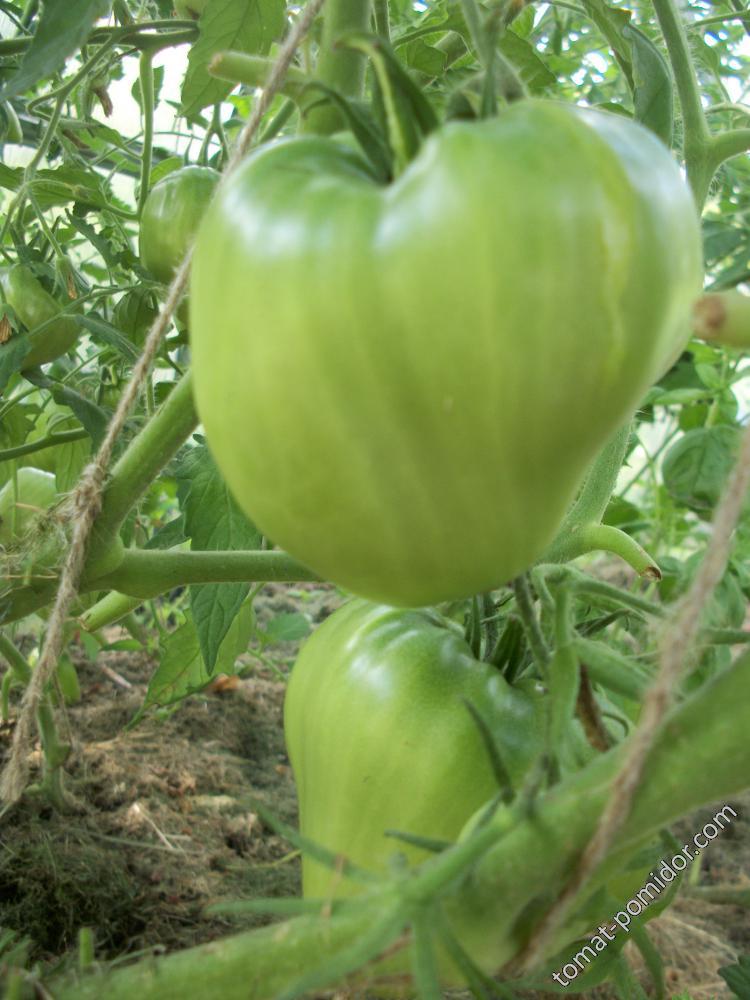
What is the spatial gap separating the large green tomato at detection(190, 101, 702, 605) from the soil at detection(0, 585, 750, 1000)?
17.1 inches

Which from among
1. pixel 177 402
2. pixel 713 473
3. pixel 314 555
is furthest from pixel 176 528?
pixel 713 473

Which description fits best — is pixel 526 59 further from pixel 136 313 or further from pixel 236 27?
pixel 136 313

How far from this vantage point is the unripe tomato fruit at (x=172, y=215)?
83 cm

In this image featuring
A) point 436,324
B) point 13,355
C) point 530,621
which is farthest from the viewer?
point 13,355

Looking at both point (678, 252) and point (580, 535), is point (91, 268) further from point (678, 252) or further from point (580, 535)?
point (678, 252)

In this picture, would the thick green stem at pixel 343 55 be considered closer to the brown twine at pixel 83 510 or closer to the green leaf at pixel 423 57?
the brown twine at pixel 83 510

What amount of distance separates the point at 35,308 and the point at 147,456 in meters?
0.52

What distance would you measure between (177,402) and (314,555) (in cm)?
20

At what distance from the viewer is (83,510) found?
444 millimetres

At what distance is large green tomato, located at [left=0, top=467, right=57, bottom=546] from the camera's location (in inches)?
31.7

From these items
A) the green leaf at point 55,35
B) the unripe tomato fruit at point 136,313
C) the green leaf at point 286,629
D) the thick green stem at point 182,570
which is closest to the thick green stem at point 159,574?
the thick green stem at point 182,570

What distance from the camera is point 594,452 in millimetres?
301

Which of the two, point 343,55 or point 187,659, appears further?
point 187,659

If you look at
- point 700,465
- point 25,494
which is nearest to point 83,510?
point 25,494
